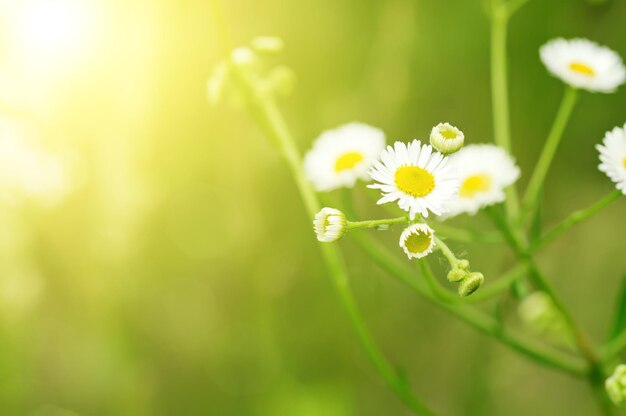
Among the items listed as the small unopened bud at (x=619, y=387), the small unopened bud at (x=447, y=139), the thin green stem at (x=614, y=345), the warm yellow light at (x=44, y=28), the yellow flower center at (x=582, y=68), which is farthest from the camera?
the warm yellow light at (x=44, y=28)

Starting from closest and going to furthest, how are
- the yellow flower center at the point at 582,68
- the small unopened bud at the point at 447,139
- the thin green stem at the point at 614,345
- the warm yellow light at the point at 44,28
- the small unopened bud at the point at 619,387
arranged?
the small unopened bud at the point at 447,139, the small unopened bud at the point at 619,387, the thin green stem at the point at 614,345, the yellow flower center at the point at 582,68, the warm yellow light at the point at 44,28

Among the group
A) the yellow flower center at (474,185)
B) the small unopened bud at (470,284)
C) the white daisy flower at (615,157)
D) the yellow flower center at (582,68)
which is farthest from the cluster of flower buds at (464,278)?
the yellow flower center at (582,68)

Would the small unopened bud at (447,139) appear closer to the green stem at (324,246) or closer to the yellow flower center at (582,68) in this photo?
the green stem at (324,246)

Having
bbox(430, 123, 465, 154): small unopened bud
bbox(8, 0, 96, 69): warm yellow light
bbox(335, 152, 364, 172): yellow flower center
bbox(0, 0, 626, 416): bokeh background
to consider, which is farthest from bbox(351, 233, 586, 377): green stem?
bbox(8, 0, 96, 69): warm yellow light

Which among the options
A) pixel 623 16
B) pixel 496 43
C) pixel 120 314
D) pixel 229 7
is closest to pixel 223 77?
pixel 496 43

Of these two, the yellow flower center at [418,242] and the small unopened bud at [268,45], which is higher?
the small unopened bud at [268,45]

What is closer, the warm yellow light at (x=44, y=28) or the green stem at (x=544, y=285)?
the green stem at (x=544, y=285)

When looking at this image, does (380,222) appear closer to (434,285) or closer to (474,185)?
(434,285)

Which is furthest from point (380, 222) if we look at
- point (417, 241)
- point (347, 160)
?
point (347, 160)

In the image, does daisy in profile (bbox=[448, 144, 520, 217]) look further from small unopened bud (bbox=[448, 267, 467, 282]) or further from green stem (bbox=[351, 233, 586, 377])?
small unopened bud (bbox=[448, 267, 467, 282])
